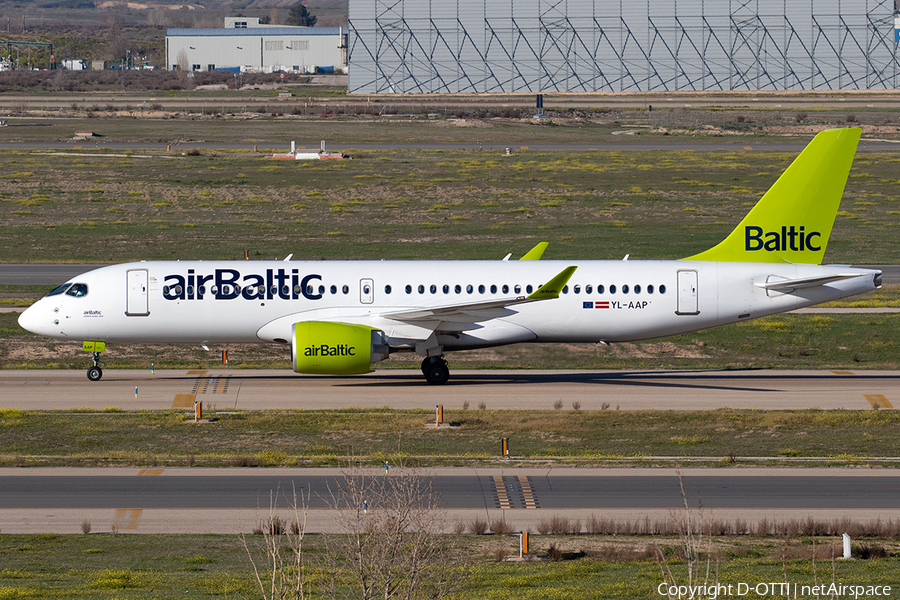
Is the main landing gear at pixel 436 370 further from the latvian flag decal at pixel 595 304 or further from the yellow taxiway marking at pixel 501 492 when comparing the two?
the yellow taxiway marking at pixel 501 492

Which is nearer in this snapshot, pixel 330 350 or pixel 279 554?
pixel 279 554

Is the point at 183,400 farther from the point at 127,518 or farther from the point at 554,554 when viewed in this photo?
the point at 554,554

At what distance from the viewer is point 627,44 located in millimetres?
160625

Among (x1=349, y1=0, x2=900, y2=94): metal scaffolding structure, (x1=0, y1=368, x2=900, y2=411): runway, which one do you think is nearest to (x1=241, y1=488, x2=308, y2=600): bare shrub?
(x1=0, y1=368, x2=900, y2=411): runway

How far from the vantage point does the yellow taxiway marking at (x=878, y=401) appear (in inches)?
1461

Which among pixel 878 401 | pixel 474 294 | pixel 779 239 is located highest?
pixel 779 239

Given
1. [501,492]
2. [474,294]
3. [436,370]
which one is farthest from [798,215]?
[501,492]

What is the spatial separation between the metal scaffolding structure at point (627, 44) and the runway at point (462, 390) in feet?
403

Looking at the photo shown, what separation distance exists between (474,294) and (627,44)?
129 m

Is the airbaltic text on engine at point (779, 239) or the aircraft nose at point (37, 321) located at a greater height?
the airbaltic text on engine at point (779, 239)

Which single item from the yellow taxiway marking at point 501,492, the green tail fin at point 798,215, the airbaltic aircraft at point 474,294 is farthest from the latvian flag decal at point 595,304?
the yellow taxiway marking at point 501,492

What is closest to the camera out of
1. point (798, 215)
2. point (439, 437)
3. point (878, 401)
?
point (439, 437)

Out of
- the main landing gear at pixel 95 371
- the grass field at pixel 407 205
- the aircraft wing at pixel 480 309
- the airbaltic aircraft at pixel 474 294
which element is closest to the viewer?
the aircraft wing at pixel 480 309

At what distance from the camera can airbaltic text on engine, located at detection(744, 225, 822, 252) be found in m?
40.5
